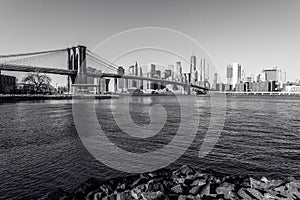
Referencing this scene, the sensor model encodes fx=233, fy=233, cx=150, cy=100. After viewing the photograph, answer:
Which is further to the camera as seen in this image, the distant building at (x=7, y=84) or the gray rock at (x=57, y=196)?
the distant building at (x=7, y=84)

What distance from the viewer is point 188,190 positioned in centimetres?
746

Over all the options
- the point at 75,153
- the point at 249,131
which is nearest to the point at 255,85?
the point at 249,131

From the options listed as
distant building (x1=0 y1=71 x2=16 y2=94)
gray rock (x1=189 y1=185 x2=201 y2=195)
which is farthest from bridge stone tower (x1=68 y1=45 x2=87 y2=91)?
gray rock (x1=189 y1=185 x2=201 y2=195)

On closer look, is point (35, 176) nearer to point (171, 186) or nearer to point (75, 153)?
point (75, 153)

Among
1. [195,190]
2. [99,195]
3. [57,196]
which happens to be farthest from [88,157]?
[195,190]

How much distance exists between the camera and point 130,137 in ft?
58.6

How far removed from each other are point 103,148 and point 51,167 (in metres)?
4.00

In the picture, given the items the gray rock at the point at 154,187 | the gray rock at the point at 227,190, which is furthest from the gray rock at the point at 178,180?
the gray rock at the point at 227,190

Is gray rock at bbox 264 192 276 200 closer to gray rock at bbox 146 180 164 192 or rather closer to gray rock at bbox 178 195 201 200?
gray rock at bbox 178 195 201 200

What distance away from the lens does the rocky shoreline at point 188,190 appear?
6.77 meters

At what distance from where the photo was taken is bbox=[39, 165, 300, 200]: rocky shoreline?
6770 mm

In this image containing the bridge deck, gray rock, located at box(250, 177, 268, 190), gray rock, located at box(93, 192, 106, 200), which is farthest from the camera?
the bridge deck

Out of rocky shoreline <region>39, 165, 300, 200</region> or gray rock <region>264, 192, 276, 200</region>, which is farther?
rocky shoreline <region>39, 165, 300, 200</region>

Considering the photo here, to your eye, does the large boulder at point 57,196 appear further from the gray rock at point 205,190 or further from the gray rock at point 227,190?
the gray rock at point 227,190
